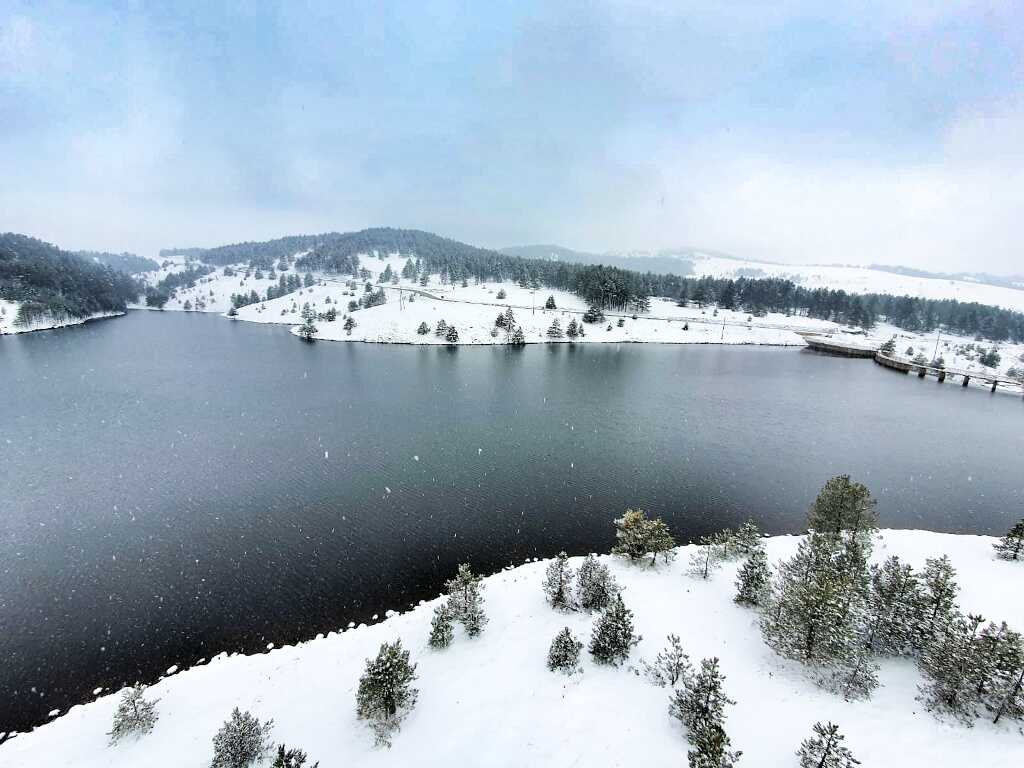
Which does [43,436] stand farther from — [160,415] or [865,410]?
[865,410]

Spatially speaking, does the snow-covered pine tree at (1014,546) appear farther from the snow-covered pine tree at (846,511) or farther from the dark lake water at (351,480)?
the dark lake water at (351,480)

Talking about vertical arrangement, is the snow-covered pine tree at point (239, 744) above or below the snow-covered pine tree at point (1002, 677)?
below

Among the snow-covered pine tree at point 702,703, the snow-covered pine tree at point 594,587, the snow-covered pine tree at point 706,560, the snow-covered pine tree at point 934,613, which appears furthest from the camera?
the snow-covered pine tree at point 706,560

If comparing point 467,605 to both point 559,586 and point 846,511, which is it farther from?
point 846,511

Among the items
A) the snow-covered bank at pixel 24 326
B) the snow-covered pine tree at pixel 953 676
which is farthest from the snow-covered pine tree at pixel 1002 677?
the snow-covered bank at pixel 24 326

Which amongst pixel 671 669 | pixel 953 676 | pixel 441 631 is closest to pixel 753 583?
pixel 953 676

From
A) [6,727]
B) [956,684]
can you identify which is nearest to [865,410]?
[956,684]

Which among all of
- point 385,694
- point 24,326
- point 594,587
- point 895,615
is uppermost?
point 24,326
